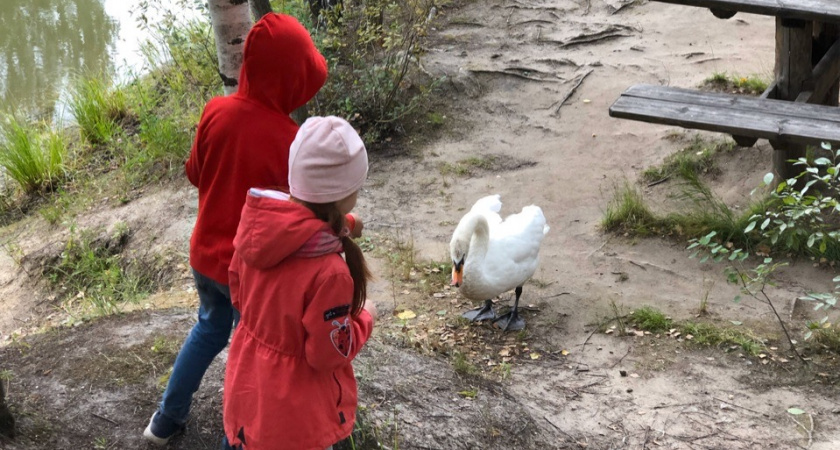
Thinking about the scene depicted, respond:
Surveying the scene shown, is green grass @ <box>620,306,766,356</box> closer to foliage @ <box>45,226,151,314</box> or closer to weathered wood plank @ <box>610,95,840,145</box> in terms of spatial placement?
weathered wood plank @ <box>610,95,840,145</box>

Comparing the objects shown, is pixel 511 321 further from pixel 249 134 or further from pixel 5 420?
pixel 5 420

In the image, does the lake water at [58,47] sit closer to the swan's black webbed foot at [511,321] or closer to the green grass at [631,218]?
the green grass at [631,218]

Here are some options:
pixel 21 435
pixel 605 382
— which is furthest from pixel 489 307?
pixel 21 435

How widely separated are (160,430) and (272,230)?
3.99 feet

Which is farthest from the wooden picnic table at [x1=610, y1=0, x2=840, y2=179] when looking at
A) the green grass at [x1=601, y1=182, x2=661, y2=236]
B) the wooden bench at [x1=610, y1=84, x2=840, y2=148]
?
the green grass at [x1=601, y1=182, x2=661, y2=236]

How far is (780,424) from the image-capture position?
3.61m

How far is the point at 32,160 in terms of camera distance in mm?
7453

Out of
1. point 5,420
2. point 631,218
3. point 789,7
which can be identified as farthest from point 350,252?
point 631,218

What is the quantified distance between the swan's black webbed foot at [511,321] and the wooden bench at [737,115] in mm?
1226

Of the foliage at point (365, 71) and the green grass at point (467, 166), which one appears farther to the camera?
the foliage at point (365, 71)

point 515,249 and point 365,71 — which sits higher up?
point 365,71

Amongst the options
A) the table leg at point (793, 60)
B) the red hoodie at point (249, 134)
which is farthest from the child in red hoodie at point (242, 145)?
the table leg at point (793, 60)

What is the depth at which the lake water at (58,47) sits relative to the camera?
9.70 meters

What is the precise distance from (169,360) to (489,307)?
6.27ft
